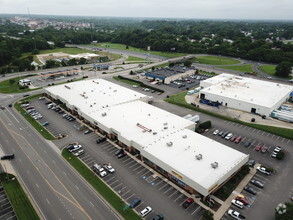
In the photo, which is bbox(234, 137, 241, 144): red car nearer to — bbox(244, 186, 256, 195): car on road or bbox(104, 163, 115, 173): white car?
bbox(244, 186, 256, 195): car on road

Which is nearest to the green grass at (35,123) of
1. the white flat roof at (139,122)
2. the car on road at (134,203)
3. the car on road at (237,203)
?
the white flat roof at (139,122)

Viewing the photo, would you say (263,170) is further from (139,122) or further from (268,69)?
(268,69)

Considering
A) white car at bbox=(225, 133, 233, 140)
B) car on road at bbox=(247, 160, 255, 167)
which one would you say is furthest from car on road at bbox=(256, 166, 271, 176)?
white car at bbox=(225, 133, 233, 140)

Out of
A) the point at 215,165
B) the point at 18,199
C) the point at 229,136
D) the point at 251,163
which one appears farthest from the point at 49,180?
the point at 229,136

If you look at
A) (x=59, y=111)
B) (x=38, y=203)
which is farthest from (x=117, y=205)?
(x=59, y=111)

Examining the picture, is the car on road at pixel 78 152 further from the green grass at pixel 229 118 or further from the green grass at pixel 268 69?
the green grass at pixel 268 69

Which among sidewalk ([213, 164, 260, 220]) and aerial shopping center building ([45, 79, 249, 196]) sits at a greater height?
aerial shopping center building ([45, 79, 249, 196])
